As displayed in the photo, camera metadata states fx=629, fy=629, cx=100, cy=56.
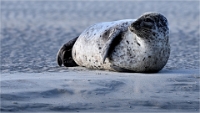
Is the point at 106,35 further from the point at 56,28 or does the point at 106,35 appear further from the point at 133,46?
the point at 56,28

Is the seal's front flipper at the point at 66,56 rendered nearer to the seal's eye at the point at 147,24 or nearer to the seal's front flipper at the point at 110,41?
the seal's front flipper at the point at 110,41

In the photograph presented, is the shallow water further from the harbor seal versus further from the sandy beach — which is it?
the harbor seal

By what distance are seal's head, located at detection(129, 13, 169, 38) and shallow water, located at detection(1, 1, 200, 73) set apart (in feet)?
2.46

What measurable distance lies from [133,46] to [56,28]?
647 cm

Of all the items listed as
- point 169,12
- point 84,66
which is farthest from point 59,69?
point 169,12

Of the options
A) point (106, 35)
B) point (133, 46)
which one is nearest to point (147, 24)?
point (133, 46)

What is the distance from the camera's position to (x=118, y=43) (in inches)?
236

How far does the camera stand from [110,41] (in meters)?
5.95

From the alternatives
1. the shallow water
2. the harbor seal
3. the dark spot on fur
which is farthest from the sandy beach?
the dark spot on fur

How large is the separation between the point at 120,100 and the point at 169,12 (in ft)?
41.5

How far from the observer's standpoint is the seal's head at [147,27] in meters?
5.80

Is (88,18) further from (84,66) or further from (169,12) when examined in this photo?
(84,66)

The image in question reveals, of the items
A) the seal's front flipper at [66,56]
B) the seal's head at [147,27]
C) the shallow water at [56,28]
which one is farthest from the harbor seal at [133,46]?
the shallow water at [56,28]

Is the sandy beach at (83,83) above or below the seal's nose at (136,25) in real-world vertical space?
below
